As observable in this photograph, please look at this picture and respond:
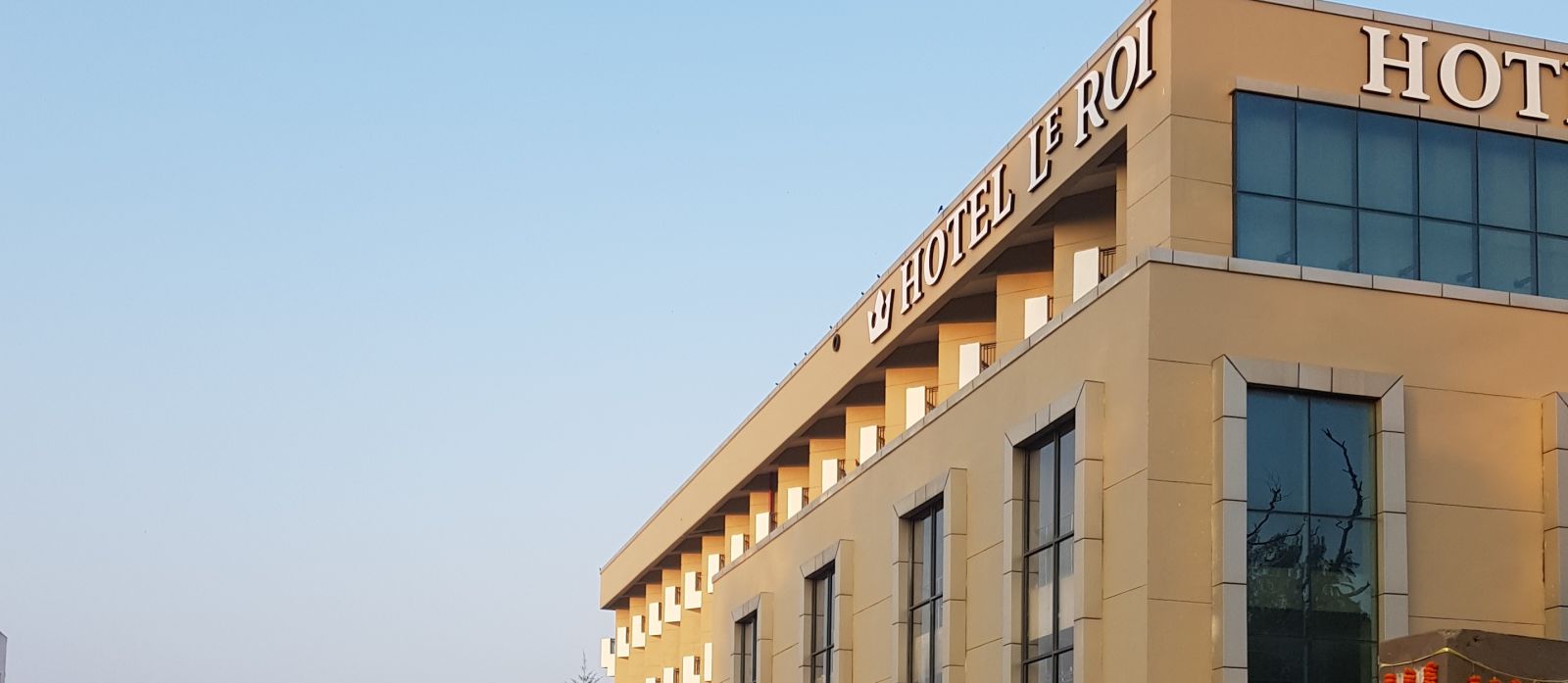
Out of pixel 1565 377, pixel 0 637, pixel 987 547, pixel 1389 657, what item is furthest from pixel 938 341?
pixel 0 637

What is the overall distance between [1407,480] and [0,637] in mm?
123116

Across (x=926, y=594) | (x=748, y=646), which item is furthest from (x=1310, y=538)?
(x=748, y=646)

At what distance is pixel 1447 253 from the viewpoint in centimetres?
4112

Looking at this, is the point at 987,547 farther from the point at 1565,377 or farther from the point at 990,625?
the point at 1565,377

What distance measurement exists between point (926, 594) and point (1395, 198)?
14.1m

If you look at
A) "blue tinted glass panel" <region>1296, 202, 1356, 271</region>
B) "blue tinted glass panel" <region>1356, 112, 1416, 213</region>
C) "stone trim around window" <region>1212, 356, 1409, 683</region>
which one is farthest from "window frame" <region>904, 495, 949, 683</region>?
"blue tinted glass panel" <region>1356, 112, 1416, 213</region>

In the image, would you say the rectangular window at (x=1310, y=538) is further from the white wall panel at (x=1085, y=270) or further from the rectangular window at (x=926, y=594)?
the rectangular window at (x=926, y=594)

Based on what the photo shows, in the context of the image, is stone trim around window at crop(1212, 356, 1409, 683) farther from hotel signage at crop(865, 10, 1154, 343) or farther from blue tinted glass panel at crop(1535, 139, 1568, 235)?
hotel signage at crop(865, 10, 1154, 343)

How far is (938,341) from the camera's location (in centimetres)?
5641

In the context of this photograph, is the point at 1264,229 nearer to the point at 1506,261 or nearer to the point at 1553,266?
the point at 1506,261

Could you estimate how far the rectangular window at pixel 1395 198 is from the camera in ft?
133

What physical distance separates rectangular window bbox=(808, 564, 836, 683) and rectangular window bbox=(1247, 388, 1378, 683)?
19.4m

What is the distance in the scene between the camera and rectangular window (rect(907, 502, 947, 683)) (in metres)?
47.7

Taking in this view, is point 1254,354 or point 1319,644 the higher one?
point 1254,354
